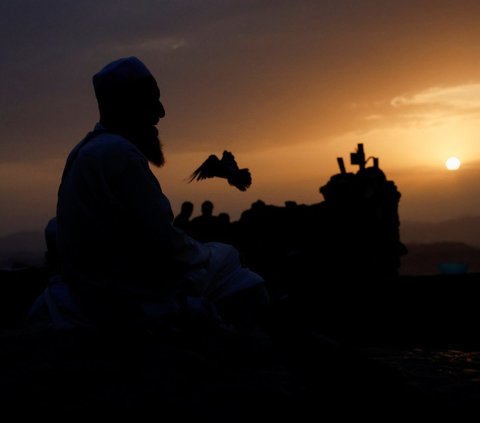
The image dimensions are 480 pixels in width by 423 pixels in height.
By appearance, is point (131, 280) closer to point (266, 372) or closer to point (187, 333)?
point (187, 333)

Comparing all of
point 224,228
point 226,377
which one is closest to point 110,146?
point 226,377

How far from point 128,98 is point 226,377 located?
1865 mm

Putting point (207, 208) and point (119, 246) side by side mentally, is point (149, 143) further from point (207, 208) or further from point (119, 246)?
point (207, 208)

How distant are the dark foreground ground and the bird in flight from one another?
2.82ft

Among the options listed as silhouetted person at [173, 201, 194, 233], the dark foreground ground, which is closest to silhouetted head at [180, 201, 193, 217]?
silhouetted person at [173, 201, 194, 233]

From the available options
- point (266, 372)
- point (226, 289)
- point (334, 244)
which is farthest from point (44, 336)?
point (334, 244)

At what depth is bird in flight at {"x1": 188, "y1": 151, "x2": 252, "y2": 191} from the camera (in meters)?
4.60

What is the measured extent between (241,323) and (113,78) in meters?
1.74

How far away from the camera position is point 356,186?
632 inches

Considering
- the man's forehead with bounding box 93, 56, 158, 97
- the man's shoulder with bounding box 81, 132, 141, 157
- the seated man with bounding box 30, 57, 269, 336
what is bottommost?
the seated man with bounding box 30, 57, 269, 336

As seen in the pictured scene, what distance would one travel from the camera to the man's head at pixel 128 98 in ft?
13.8

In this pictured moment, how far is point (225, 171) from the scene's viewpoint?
4.69 meters

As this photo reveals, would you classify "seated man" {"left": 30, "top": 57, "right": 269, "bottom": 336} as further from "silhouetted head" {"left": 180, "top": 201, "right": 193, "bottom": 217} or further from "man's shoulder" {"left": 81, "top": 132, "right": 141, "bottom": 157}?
"silhouetted head" {"left": 180, "top": 201, "right": 193, "bottom": 217}

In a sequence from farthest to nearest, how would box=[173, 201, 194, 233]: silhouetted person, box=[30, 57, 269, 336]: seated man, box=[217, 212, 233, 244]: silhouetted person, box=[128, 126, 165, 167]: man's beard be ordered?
box=[217, 212, 233, 244]: silhouetted person < box=[173, 201, 194, 233]: silhouetted person < box=[128, 126, 165, 167]: man's beard < box=[30, 57, 269, 336]: seated man
